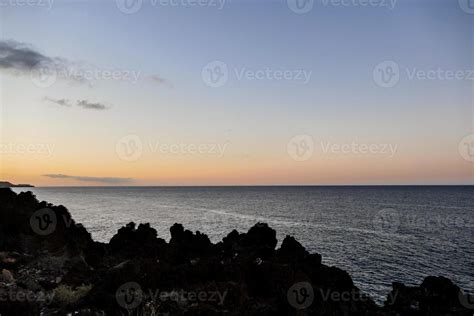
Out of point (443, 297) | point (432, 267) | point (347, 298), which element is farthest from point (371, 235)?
point (347, 298)

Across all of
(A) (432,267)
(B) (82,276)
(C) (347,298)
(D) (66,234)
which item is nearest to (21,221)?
(D) (66,234)

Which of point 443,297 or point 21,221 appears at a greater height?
point 21,221

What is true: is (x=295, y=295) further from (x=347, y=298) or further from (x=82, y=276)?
(x=82, y=276)

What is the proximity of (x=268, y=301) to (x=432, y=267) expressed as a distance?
33.0 m

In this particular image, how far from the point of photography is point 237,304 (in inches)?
527

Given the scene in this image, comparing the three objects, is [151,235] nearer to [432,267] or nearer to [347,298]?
[347,298]

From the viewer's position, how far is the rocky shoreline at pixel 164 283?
43.2 ft

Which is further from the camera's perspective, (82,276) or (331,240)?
(331,240)

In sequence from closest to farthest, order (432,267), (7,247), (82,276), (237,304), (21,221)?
(237,304), (82,276), (7,247), (21,221), (432,267)

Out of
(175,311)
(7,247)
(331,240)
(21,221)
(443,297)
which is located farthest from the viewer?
(331,240)

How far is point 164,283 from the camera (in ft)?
52.9

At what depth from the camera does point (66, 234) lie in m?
28.9

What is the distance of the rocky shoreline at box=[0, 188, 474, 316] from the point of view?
13.2 meters

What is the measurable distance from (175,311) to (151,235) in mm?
22162
